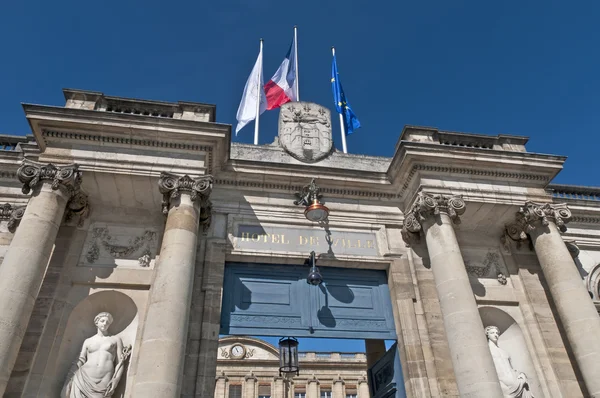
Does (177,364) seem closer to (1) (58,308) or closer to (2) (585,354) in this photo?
(1) (58,308)

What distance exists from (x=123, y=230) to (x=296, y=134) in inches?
165

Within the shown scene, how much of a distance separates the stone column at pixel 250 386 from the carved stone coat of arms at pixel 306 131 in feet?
71.6

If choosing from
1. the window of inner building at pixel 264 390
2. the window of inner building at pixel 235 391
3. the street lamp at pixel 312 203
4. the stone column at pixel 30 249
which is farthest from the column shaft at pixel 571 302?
the window of inner building at pixel 235 391

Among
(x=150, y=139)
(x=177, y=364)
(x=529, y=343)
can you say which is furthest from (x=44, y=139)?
(x=529, y=343)

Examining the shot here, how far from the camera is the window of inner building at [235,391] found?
2730cm

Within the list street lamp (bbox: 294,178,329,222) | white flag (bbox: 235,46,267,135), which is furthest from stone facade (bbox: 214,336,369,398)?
street lamp (bbox: 294,178,329,222)

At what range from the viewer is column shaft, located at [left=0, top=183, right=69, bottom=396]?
5879 mm

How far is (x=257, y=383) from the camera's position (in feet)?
91.5

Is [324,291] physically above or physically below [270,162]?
below

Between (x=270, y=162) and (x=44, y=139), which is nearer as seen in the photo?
(x=44, y=139)

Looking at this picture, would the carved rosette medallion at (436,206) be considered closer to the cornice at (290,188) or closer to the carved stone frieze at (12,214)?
the cornice at (290,188)

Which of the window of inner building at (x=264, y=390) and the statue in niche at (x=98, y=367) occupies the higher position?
the window of inner building at (x=264, y=390)

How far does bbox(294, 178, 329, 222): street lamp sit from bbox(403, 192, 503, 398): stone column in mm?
1737

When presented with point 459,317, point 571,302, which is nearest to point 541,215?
point 571,302
